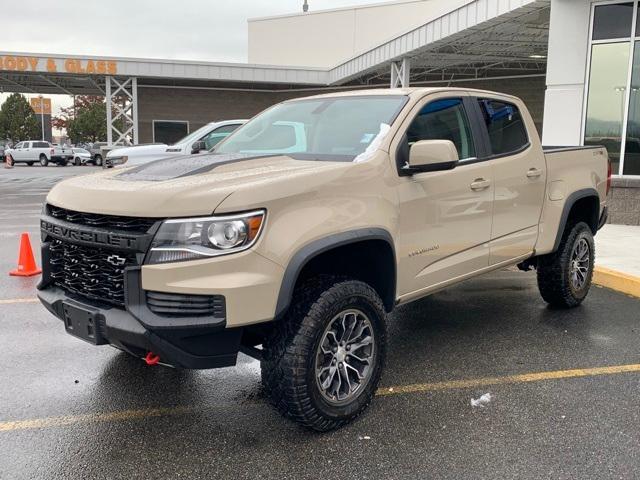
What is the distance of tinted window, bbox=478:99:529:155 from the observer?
4801 mm

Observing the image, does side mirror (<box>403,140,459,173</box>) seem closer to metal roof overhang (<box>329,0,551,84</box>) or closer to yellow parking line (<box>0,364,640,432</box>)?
yellow parking line (<box>0,364,640,432</box>)

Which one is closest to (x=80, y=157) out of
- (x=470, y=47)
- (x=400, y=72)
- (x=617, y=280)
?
(x=400, y=72)

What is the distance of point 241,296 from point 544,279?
12.4 ft

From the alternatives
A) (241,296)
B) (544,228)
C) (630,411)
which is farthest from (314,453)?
(544,228)

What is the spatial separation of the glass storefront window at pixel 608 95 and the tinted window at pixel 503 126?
7192 mm

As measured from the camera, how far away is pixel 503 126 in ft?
16.3

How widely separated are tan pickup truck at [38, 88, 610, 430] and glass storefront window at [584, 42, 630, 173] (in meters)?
7.65

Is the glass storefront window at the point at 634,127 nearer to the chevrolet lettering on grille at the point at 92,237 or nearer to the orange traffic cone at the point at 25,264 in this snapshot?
the orange traffic cone at the point at 25,264

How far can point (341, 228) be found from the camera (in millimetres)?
3340

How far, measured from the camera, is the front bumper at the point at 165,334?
9.43ft

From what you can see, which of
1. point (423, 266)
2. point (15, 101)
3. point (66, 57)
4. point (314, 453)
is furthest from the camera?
point (15, 101)

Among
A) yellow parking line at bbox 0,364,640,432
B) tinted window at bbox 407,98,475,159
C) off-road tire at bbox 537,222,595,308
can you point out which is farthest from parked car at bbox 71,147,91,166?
yellow parking line at bbox 0,364,640,432

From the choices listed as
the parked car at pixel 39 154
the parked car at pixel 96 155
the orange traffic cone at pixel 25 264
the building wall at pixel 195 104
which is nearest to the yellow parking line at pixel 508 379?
the orange traffic cone at pixel 25 264

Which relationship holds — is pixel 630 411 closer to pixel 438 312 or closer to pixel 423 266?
pixel 423 266
